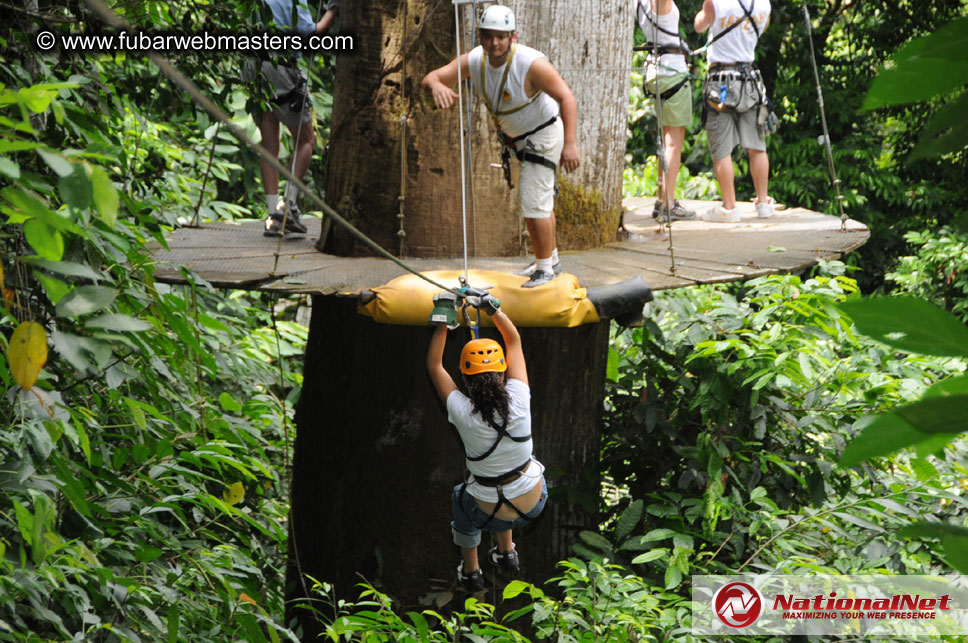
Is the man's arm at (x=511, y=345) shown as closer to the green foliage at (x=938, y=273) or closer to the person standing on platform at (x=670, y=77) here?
the person standing on platform at (x=670, y=77)

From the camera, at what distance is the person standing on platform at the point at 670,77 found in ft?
20.9

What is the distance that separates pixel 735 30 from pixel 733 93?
40 centimetres

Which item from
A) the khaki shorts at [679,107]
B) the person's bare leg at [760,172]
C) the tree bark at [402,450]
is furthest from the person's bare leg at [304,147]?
the person's bare leg at [760,172]

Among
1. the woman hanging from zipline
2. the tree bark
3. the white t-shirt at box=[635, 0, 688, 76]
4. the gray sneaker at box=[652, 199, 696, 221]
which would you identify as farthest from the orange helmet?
the white t-shirt at box=[635, 0, 688, 76]

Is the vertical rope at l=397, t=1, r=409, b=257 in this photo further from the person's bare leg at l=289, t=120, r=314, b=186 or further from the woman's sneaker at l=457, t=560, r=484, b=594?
the woman's sneaker at l=457, t=560, r=484, b=594

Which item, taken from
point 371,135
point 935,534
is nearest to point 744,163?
point 371,135

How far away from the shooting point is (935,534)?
1.80 feet

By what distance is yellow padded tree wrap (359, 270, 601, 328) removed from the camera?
3918 mm

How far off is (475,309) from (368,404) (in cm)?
167

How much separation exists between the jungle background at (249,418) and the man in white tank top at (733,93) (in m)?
0.78

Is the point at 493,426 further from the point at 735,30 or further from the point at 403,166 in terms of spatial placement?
the point at 735,30

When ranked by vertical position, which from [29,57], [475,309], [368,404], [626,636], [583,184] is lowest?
[626,636]

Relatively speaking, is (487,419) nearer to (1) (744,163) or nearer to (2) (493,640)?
(2) (493,640)

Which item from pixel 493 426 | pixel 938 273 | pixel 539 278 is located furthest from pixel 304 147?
pixel 938 273
